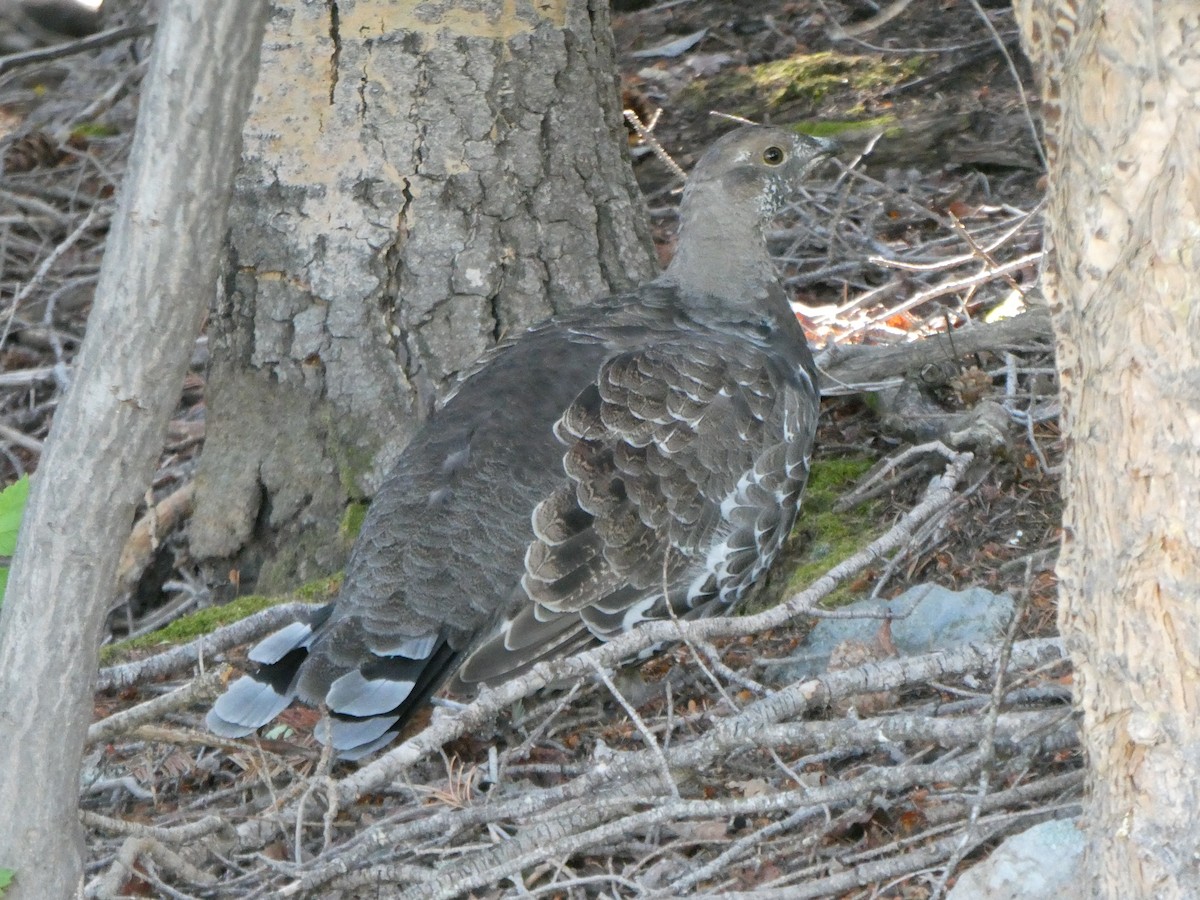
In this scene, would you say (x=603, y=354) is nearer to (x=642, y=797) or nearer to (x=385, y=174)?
(x=385, y=174)

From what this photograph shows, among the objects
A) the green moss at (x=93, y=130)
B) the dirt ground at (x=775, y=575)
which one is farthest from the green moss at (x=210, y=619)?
the green moss at (x=93, y=130)

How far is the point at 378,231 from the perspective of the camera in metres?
4.68

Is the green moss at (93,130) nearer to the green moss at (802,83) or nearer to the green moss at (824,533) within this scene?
the green moss at (802,83)

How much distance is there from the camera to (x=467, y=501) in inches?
157

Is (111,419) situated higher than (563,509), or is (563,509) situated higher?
(111,419)

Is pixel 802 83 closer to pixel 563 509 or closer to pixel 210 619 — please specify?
pixel 563 509

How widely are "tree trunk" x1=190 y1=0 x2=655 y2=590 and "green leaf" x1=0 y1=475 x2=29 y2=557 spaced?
1821 mm

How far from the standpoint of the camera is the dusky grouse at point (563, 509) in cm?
371

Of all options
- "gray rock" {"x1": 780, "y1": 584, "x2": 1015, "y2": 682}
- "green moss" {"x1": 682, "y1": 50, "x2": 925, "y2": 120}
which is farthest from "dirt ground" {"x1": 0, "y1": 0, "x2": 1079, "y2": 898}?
"gray rock" {"x1": 780, "y1": 584, "x2": 1015, "y2": 682}

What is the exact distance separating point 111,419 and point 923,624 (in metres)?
2.19

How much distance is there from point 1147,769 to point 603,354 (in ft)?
8.28

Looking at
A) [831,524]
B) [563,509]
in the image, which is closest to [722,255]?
[831,524]

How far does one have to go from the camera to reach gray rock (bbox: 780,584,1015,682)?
363 cm

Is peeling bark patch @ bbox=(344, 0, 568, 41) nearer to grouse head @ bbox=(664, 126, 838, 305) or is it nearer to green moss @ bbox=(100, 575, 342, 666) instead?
grouse head @ bbox=(664, 126, 838, 305)
